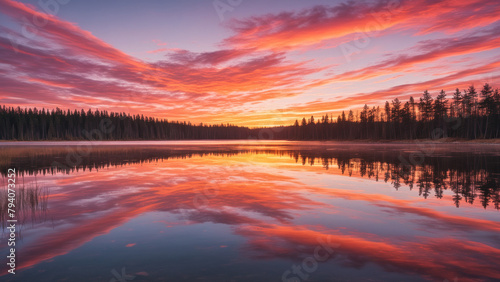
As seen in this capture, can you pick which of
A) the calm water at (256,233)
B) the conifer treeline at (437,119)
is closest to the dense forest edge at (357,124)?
the conifer treeline at (437,119)

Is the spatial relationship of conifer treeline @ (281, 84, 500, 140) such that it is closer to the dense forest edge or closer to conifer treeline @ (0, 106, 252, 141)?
the dense forest edge

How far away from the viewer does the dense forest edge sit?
301 feet

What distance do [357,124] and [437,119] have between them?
51.0 m

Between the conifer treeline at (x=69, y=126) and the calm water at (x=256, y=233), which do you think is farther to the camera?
the conifer treeline at (x=69, y=126)

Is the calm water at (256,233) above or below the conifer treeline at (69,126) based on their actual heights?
below

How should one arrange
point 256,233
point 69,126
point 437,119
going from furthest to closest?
1. point 69,126
2. point 437,119
3. point 256,233

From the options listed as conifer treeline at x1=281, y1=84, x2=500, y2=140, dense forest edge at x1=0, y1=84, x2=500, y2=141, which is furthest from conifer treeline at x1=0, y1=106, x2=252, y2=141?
conifer treeline at x1=281, y1=84, x2=500, y2=140

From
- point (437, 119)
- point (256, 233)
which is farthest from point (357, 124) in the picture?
point (256, 233)

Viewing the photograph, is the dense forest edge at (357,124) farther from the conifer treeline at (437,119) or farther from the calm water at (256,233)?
the calm water at (256,233)

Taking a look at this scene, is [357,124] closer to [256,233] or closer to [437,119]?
[437,119]

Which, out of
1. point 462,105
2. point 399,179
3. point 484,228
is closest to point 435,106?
point 462,105

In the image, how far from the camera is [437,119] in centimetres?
10081

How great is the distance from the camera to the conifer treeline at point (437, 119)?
8638 centimetres

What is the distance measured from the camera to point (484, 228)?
8516 mm
